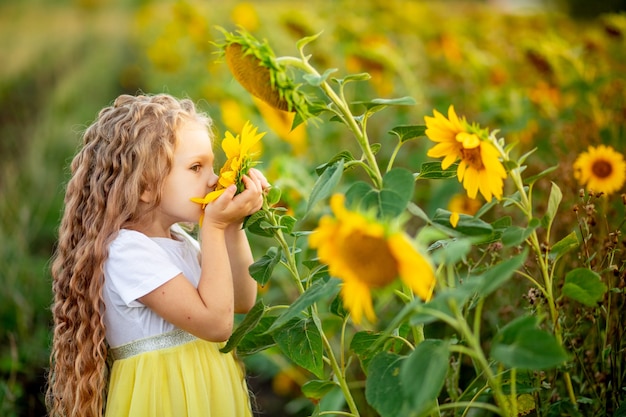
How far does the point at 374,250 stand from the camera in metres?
0.91

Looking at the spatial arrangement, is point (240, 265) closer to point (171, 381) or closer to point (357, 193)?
point (171, 381)

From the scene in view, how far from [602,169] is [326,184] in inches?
41.4

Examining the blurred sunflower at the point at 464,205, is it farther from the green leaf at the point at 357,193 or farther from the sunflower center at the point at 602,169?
the green leaf at the point at 357,193

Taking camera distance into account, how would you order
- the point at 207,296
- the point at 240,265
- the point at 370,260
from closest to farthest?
the point at 370,260 → the point at 207,296 → the point at 240,265

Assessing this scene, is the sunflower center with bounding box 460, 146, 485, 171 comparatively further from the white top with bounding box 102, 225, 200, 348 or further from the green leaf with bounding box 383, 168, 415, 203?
the white top with bounding box 102, 225, 200, 348

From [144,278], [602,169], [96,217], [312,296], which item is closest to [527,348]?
[312,296]

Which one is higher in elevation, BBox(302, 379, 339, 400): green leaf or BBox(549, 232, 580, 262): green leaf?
BBox(549, 232, 580, 262): green leaf

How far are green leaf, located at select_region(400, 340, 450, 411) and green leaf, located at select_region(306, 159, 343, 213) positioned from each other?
0.86ft

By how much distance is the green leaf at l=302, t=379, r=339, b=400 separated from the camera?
1.38m

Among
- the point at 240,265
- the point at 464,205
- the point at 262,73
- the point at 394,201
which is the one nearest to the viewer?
the point at 394,201

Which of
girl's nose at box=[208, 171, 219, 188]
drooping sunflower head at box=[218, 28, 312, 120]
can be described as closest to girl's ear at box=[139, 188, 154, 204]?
girl's nose at box=[208, 171, 219, 188]

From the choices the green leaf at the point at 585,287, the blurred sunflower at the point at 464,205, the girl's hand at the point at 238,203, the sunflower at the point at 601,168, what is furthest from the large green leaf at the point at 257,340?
the blurred sunflower at the point at 464,205

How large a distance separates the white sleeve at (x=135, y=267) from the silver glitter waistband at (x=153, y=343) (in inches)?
3.1

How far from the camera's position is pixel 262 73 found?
1.17 metres
